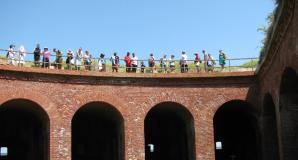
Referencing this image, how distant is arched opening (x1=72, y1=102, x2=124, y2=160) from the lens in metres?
24.1

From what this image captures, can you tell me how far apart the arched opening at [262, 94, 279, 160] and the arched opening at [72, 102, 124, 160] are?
23.3 feet

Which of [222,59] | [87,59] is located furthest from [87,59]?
[222,59]

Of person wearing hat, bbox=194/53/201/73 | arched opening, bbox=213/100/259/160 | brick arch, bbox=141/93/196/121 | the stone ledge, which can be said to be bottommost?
arched opening, bbox=213/100/259/160

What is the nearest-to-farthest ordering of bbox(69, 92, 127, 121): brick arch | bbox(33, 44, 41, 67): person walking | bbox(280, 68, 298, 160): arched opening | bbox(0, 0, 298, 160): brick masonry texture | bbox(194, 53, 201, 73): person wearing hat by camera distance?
bbox(280, 68, 298, 160): arched opening, bbox(0, 0, 298, 160): brick masonry texture, bbox(69, 92, 127, 121): brick arch, bbox(33, 44, 41, 67): person walking, bbox(194, 53, 201, 73): person wearing hat

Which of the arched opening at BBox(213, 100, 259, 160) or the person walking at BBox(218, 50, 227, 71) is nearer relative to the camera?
the person walking at BBox(218, 50, 227, 71)

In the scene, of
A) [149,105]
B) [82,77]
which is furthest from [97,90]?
[149,105]

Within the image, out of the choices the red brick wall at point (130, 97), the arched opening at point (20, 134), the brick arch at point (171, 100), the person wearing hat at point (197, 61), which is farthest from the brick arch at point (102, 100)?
the person wearing hat at point (197, 61)

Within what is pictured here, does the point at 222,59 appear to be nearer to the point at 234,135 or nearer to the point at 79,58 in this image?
the point at 234,135

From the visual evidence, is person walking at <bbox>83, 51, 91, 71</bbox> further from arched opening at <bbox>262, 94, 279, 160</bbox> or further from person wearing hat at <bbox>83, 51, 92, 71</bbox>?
arched opening at <bbox>262, 94, 279, 160</bbox>

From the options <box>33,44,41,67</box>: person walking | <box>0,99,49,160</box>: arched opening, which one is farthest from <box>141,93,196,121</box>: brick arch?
<box>0,99,49,160</box>: arched opening

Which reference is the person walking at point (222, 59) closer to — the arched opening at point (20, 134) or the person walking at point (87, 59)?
the person walking at point (87, 59)

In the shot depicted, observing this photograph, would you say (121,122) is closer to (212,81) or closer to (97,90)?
(97,90)

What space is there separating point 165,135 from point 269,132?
660 cm

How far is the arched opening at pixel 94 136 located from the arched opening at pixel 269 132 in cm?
711
